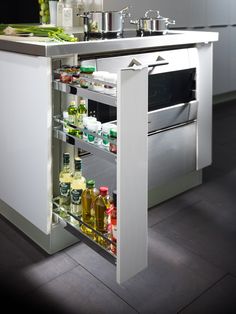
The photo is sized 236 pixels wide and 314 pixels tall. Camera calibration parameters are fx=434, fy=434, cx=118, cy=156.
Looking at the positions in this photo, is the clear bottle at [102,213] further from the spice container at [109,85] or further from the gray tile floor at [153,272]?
the spice container at [109,85]

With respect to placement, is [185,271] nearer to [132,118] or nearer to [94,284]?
[94,284]

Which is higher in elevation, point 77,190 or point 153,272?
point 77,190

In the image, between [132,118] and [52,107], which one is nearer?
[132,118]

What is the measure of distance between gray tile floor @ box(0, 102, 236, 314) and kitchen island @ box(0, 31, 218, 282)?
0.35 feet

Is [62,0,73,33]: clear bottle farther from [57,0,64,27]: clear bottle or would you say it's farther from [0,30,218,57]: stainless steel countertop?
[0,30,218,57]: stainless steel countertop

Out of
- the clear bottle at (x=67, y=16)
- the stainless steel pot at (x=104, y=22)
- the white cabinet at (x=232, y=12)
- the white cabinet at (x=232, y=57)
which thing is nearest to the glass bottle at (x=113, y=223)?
the stainless steel pot at (x=104, y=22)

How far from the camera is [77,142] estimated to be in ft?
5.44

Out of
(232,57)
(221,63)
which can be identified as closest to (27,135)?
(221,63)

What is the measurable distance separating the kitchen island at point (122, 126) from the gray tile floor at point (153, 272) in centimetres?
11

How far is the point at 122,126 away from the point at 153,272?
721 millimetres

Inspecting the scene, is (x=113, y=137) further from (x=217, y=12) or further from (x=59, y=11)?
(x=217, y=12)

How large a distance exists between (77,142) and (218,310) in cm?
80

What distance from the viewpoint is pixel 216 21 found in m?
4.57

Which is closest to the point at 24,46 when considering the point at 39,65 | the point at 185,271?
the point at 39,65
